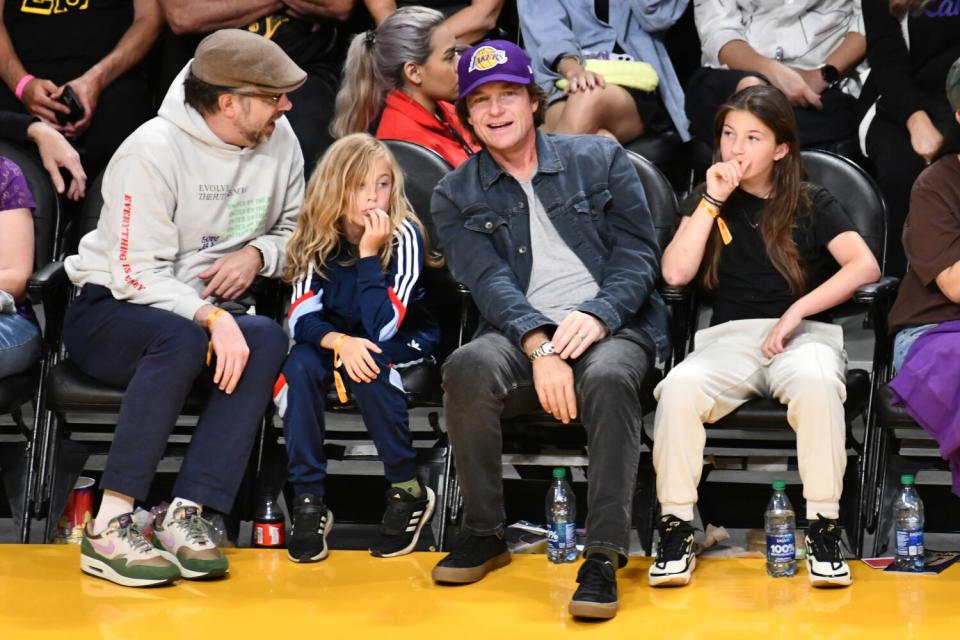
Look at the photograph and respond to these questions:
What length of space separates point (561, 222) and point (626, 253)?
0.67 ft

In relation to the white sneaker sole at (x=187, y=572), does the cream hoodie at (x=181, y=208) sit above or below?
above

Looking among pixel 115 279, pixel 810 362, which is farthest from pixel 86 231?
pixel 810 362

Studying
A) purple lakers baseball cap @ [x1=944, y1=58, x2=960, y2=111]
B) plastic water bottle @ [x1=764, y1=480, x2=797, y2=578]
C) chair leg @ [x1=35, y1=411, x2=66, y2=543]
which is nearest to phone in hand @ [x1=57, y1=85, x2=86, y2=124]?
chair leg @ [x1=35, y1=411, x2=66, y2=543]

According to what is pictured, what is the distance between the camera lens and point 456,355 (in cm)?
391

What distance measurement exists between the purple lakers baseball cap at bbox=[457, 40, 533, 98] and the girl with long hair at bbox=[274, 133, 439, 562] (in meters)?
0.37

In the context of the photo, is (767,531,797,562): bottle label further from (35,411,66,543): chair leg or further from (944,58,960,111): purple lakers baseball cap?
(35,411,66,543): chair leg

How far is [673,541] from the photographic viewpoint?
149 inches

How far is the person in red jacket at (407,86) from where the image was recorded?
4.91 meters

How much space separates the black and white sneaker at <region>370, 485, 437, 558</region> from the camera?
13.4ft

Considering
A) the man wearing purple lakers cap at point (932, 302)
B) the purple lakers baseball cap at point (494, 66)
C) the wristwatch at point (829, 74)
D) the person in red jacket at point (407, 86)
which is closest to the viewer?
the man wearing purple lakers cap at point (932, 302)

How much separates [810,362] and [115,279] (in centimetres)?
193

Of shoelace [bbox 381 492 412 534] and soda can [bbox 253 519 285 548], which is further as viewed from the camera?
soda can [bbox 253 519 285 548]

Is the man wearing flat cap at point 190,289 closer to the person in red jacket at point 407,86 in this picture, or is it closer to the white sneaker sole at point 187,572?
the white sneaker sole at point 187,572

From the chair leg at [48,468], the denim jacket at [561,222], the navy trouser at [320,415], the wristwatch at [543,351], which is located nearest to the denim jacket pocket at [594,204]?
the denim jacket at [561,222]
